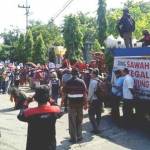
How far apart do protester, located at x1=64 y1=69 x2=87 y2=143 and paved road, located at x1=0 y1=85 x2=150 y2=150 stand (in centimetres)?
43

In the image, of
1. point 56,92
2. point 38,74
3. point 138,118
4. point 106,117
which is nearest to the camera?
point 138,118

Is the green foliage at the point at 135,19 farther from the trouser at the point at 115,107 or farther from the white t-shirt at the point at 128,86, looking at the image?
the white t-shirt at the point at 128,86

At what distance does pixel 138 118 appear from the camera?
A: 1510 centimetres

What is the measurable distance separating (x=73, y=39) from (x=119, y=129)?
106 ft

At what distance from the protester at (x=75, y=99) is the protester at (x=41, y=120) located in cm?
527

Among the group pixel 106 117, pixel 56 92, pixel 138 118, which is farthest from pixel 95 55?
pixel 138 118

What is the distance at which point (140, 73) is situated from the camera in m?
14.1

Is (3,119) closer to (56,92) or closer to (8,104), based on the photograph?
(56,92)

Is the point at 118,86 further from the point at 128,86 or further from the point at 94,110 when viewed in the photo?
the point at 94,110

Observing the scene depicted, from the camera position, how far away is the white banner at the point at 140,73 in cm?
1373

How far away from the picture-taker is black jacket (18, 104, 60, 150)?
7.07m

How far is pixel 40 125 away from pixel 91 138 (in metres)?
6.37

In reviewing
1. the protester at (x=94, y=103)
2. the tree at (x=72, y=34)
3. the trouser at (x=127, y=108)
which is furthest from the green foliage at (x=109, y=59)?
the tree at (x=72, y=34)

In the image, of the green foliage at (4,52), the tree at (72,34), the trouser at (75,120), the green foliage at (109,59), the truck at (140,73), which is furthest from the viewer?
the green foliage at (4,52)
